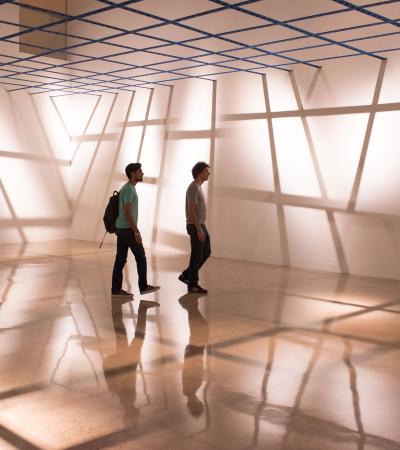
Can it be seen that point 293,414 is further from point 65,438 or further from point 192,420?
point 65,438

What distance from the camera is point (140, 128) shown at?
13016 mm

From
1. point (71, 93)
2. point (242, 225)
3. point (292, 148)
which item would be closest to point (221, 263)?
point (242, 225)

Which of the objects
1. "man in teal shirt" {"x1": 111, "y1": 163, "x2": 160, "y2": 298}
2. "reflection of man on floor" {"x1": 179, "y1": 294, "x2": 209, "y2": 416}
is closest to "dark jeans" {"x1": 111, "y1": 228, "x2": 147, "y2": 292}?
"man in teal shirt" {"x1": 111, "y1": 163, "x2": 160, "y2": 298}

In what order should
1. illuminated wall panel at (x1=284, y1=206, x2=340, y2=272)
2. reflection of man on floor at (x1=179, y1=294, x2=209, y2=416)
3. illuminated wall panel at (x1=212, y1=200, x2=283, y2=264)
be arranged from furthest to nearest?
illuminated wall panel at (x1=212, y1=200, x2=283, y2=264), illuminated wall panel at (x1=284, y1=206, x2=340, y2=272), reflection of man on floor at (x1=179, y1=294, x2=209, y2=416)

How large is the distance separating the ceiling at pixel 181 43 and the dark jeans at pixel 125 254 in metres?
2.90

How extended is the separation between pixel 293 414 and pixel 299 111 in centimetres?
740

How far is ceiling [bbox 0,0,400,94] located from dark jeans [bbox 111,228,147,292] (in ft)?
9.53

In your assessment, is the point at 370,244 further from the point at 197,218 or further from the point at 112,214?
the point at 112,214

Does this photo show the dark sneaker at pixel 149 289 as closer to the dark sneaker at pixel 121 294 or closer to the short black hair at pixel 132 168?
the dark sneaker at pixel 121 294

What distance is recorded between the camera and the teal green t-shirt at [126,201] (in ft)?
21.6

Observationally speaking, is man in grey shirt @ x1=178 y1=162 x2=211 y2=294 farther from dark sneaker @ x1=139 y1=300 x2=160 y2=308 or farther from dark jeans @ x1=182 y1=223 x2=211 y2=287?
dark sneaker @ x1=139 y1=300 x2=160 y2=308

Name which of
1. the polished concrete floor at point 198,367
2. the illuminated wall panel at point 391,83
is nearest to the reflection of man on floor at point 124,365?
the polished concrete floor at point 198,367

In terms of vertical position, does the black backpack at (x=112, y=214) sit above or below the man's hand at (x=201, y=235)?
above

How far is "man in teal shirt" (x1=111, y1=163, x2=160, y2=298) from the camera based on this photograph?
6586 millimetres
